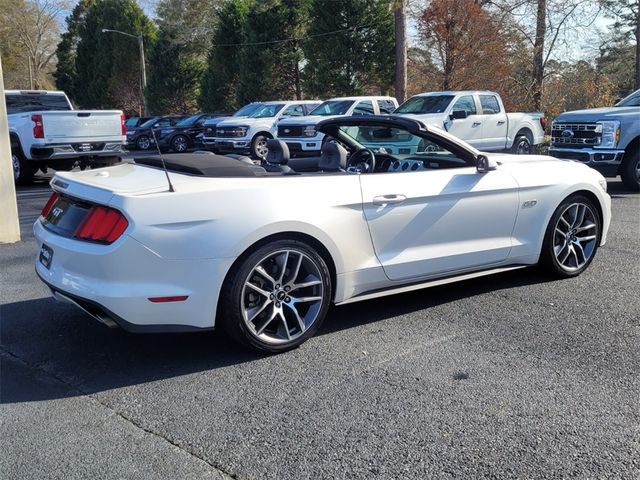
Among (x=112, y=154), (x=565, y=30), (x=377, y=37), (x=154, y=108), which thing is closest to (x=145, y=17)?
(x=154, y=108)

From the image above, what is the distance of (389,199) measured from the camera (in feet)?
15.3

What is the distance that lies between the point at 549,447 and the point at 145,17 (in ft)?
167

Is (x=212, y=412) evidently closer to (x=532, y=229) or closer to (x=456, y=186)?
(x=456, y=186)

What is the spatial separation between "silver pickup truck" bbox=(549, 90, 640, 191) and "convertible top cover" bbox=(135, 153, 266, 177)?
8.86 m

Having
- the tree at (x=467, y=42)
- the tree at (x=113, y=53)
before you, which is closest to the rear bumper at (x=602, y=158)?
the tree at (x=467, y=42)

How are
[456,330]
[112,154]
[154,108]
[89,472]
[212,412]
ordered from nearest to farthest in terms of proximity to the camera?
[89,472] → [212,412] → [456,330] → [112,154] → [154,108]

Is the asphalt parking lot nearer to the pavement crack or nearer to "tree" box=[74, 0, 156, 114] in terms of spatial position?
the pavement crack

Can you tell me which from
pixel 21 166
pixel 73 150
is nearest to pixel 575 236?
pixel 73 150

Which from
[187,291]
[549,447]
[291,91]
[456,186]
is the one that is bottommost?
[549,447]

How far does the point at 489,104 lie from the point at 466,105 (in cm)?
83

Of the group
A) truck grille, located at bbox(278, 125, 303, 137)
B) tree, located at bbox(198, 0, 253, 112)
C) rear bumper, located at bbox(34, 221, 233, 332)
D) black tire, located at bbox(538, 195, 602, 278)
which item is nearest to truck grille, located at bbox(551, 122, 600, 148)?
black tire, located at bbox(538, 195, 602, 278)

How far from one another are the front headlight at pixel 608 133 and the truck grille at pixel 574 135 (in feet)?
0.18

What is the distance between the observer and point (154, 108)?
43.3 meters

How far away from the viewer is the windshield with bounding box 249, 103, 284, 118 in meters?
20.5
